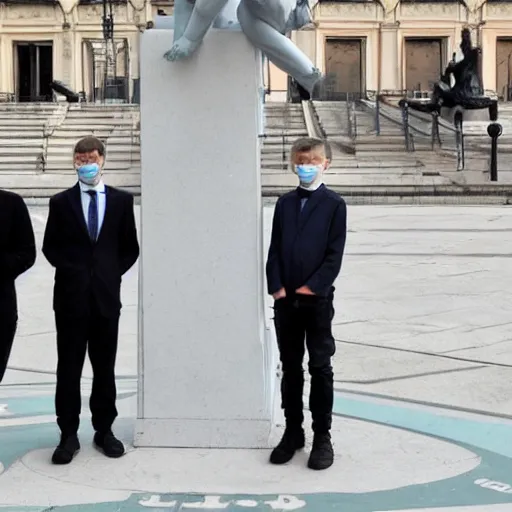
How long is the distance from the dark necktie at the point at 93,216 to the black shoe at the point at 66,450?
3.14 feet

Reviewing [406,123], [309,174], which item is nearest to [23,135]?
[406,123]

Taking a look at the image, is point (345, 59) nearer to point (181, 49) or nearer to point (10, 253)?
point (181, 49)

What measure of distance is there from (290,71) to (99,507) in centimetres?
225

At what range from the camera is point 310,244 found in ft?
15.1

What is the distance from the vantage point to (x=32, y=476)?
4547 millimetres

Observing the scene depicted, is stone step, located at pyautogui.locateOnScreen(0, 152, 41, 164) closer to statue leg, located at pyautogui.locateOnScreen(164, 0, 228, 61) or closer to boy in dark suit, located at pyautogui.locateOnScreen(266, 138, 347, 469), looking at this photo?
statue leg, located at pyautogui.locateOnScreen(164, 0, 228, 61)

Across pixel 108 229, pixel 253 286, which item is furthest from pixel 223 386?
pixel 108 229

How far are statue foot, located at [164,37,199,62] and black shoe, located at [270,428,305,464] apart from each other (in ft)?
6.00

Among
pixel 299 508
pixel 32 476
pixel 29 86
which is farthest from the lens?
pixel 29 86

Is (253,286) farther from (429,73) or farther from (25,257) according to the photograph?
(429,73)

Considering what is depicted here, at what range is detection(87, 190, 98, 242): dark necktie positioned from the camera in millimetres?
4773

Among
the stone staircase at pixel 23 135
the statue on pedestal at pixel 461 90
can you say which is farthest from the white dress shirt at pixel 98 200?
the statue on pedestal at pixel 461 90

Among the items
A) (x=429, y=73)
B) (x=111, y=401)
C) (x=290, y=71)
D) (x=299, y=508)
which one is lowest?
(x=299, y=508)

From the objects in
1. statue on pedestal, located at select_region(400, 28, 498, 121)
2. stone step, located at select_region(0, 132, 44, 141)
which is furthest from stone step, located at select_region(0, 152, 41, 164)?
statue on pedestal, located at select_region(400, 28, 498, 121)
